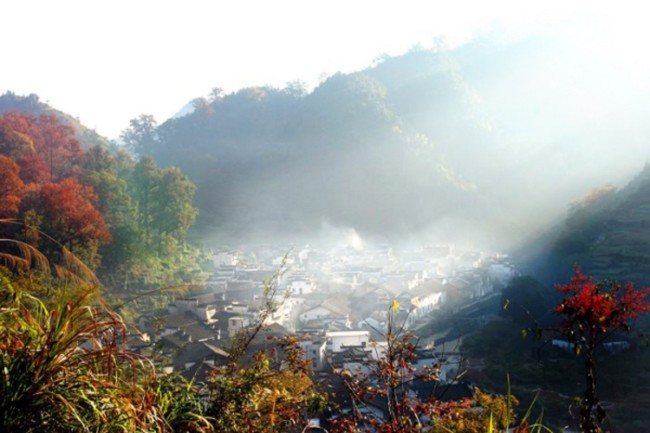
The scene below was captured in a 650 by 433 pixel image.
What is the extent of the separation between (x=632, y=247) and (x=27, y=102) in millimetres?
41609

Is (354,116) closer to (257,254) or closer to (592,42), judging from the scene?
(257,254)

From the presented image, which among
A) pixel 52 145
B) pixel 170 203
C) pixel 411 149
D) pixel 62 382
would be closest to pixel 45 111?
pixel 52 145

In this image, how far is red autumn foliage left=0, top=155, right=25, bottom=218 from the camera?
12.7 m

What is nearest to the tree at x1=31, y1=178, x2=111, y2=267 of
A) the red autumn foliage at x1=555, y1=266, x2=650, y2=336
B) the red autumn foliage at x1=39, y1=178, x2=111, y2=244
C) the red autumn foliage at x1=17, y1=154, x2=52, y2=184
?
the red autumn foliage at x1=39, y1=178, x2=111, y2=244

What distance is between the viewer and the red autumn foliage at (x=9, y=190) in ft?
41.7

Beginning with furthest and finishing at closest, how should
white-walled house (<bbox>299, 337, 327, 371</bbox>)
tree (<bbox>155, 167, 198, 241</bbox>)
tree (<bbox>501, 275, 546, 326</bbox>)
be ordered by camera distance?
1. tree (<bbox>155, 167, 198, 241</bbox>)
2. tree (<bbox>501, 275, 546, 326</bbox>)
3. white-walled house (<bbox>299, 337, 327, 371</bbox>)

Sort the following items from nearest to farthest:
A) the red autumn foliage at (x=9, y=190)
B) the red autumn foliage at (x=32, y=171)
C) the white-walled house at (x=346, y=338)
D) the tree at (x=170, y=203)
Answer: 1. the red autumn foliage at (x=9, y=190)
2. the white-walled house at (x=346, y=338)
3. the red autumn foliage at (x=32, y=171)
4. the tree at (x=170, y=203)

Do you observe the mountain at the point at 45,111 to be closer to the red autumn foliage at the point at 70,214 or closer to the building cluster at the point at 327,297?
the building cluster at the point at 327,297

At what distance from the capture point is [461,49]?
68.1 m

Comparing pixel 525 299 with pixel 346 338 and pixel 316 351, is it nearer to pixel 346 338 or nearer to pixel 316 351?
pixel 346 338

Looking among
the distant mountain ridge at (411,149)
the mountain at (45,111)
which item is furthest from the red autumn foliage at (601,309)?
the mountain at (45,111)

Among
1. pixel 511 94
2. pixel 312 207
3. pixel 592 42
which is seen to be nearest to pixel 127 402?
pixel 312 207

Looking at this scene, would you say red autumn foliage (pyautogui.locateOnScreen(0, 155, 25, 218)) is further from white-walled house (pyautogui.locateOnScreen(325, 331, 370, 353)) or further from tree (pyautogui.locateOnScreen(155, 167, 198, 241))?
white-walled house (pyautogui.locateOnScreen(325, 331, 370, 353))

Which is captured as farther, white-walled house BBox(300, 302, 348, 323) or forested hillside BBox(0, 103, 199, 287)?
white-walled house BBox(300, 302, 348, 323)
